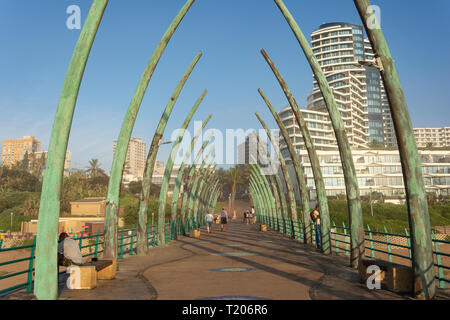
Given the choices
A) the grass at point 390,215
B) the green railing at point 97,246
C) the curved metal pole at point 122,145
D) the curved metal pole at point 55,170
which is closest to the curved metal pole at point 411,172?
the curved metal pole at point 55,170

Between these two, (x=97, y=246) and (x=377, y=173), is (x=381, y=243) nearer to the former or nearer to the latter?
(x=97, y=246)

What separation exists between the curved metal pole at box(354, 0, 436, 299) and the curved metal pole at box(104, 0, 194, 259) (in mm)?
5558

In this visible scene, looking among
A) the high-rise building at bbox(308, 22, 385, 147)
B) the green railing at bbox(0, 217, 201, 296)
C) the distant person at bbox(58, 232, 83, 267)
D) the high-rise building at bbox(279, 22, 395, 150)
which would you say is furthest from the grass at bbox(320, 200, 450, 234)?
the high-rise building at bbox(308, 22, 385, 147)

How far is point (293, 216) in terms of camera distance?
2120 cm

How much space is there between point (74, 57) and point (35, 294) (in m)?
3.96

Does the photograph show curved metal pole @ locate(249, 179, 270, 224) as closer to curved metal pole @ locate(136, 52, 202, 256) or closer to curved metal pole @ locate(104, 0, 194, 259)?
Answer: curved metal pole @ locate(136, 52, 202, 256)

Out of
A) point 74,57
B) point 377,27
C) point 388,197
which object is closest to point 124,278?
point 74,57

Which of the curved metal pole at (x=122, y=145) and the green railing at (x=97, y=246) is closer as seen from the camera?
the green railing at (x=97, y=246)

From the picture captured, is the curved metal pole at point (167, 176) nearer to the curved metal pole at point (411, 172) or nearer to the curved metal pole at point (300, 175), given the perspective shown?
the curved metal pole at point (300, 175)

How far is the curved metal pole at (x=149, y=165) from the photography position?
1282 centimetres

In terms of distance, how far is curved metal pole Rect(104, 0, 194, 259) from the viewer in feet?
31.3

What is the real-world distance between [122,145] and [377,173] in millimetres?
76339

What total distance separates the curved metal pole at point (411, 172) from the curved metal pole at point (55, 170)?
195 inches
